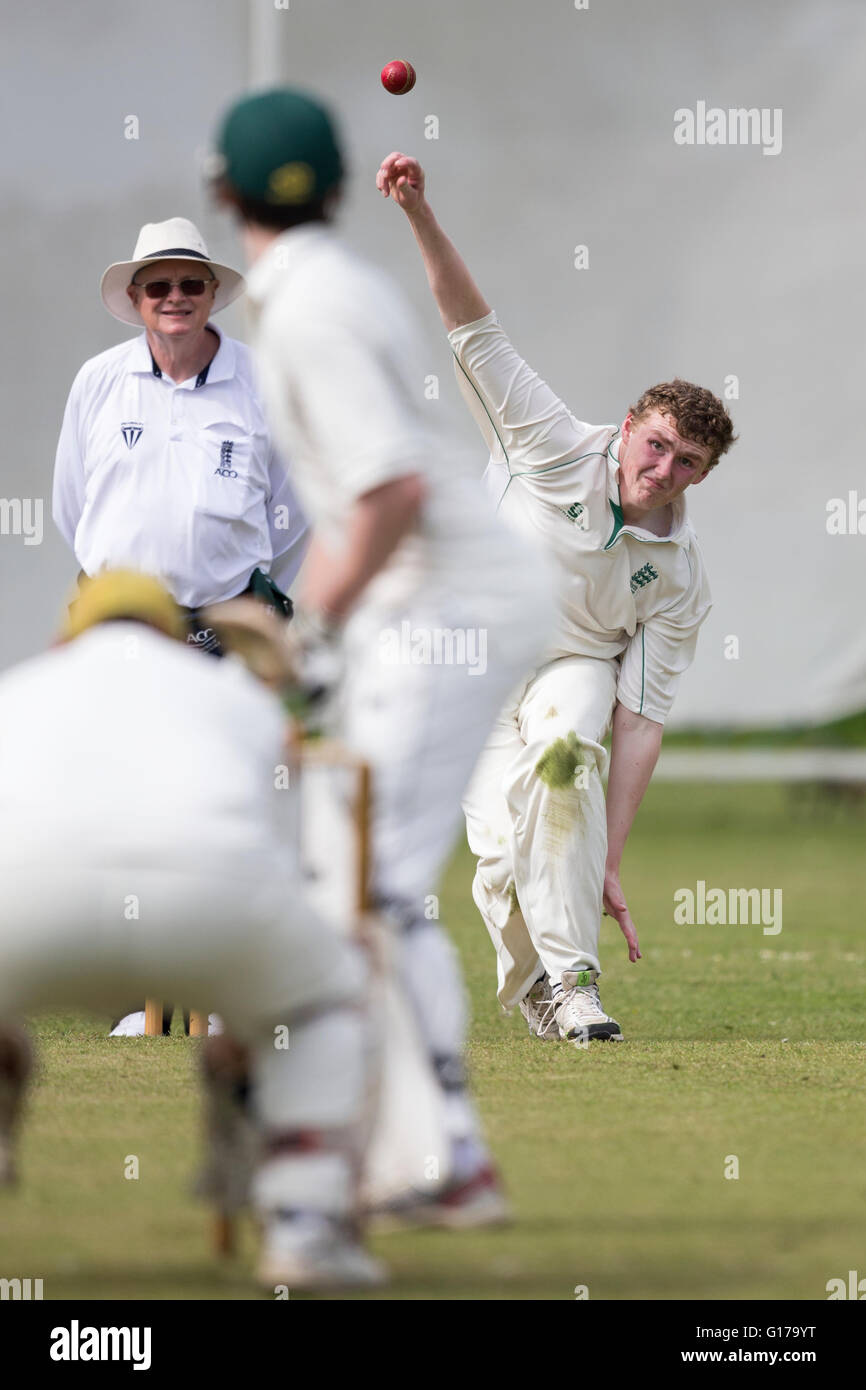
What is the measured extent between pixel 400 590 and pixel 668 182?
2418cm

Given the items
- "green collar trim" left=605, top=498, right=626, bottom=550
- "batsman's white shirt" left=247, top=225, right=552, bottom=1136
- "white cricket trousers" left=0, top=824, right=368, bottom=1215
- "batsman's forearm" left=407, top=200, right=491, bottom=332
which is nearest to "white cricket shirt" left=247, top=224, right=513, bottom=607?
"batsman's white shirt" left=247, top=225, right=552, bottom=1136

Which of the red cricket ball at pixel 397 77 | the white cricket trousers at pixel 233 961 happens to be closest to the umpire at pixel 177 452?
the red cricket ball at pixel 397 77

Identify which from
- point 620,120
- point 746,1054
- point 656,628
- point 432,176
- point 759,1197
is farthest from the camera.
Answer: point 620,120

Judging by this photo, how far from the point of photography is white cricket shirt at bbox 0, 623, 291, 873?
3020 mm

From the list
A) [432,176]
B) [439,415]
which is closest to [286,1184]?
[439,415]

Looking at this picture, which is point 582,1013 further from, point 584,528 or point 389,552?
point 389,552

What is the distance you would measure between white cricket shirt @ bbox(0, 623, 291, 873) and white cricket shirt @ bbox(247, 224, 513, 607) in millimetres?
459

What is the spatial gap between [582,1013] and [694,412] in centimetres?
185

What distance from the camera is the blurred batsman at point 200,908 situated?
3023 mm

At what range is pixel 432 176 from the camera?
23.5 meters

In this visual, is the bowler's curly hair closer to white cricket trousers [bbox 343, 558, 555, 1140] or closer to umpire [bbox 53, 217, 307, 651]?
umpire [bbox 53, 217, 307, 651]

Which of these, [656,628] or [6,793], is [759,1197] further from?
[656,628]

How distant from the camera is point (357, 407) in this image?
3.32 m
